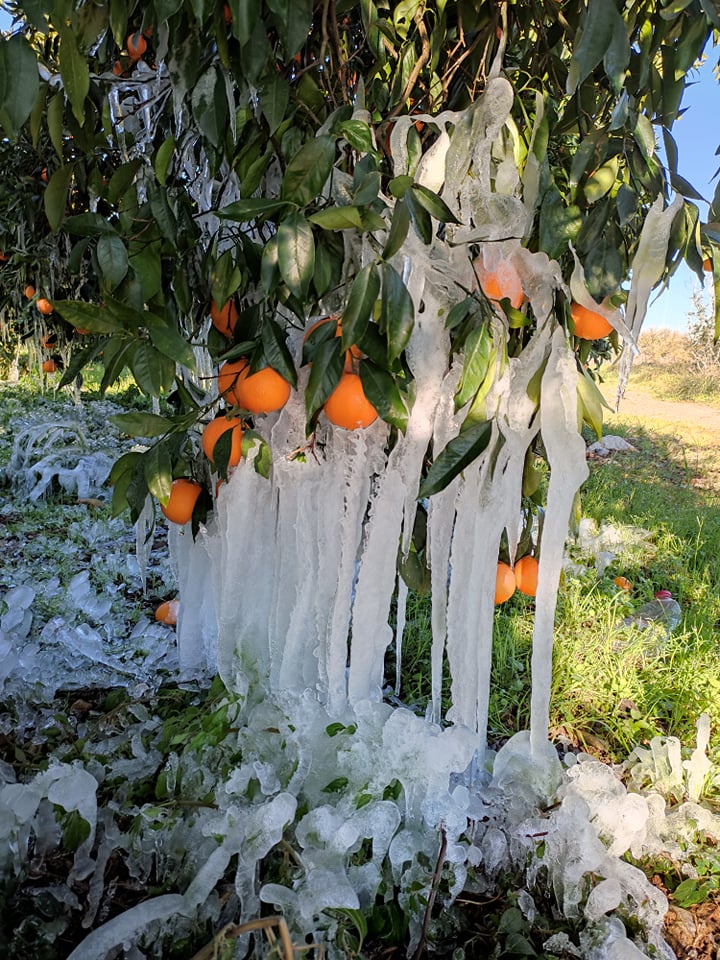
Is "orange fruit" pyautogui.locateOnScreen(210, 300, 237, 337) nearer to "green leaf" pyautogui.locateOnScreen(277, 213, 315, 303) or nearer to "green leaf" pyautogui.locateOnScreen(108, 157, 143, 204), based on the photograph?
"green leaf" pyautogui.locateOnScreen(108, 157, 143, 204)

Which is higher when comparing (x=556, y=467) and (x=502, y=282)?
(x=502, y=282)

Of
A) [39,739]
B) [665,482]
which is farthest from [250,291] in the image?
[665,482]

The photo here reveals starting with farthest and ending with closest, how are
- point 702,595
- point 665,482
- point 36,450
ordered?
point 665,482, point 36,450, point 702,595

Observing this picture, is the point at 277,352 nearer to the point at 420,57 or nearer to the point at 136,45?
the point at 420,57

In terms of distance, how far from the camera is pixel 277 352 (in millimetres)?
818

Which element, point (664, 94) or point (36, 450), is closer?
point (664, 94)

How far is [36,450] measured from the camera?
132 inches

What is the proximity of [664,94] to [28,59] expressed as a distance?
71 centimetres

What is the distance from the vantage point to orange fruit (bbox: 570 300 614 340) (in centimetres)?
83

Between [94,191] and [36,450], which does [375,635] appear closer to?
[94,191]

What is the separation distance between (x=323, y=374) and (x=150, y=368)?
19 cm

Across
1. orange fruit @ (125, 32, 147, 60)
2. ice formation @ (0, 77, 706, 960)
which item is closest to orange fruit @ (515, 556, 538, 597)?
ice formation @ (0, 77, 706, 960)

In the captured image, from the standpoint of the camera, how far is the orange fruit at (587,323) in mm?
830

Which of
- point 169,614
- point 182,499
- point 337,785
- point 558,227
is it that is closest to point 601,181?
point 558,227
